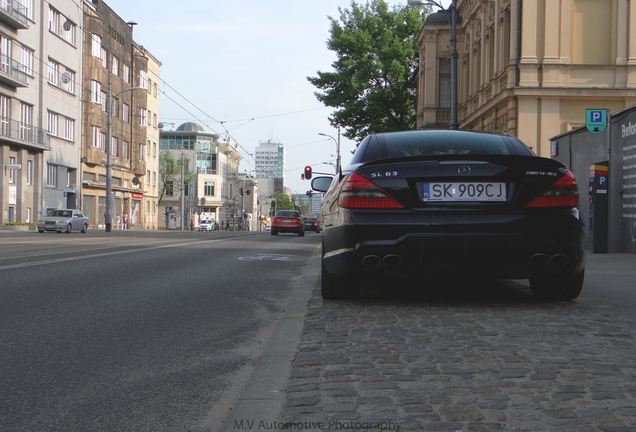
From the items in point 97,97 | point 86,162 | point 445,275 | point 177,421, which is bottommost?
point 177,421

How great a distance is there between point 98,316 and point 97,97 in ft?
172

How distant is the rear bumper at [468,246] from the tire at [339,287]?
2.56ft

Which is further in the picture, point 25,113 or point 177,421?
point 25,113

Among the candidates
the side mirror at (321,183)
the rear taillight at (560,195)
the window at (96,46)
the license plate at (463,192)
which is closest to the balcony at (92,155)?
the window at (96,46)

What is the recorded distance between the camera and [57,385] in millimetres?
3496

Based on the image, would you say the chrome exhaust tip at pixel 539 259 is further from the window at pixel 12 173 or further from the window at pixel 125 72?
the window at pixel 125 72

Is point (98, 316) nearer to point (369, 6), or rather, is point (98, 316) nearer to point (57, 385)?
point (57, 385)

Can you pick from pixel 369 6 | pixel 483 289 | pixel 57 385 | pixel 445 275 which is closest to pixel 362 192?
pixel 445 275

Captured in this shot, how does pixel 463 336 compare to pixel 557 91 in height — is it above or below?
below

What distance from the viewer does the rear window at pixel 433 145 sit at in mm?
6020

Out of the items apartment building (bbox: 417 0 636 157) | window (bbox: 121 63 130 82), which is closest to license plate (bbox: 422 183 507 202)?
apartment building (bbox: 417 0 636 157)

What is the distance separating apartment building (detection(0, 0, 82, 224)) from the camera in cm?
4022

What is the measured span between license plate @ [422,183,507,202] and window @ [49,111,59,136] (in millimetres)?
45438

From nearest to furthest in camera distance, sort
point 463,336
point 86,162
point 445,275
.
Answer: point 463,336 → point 445,275 → point 86,162
